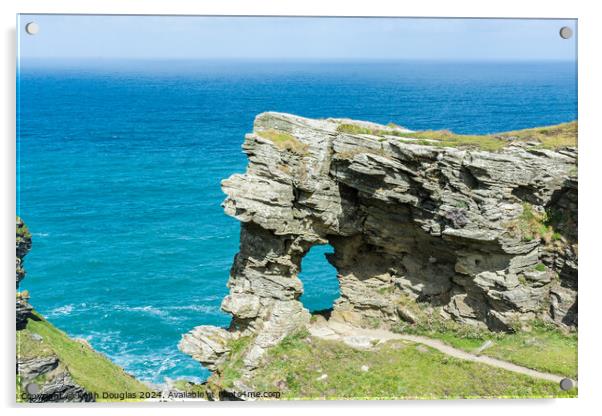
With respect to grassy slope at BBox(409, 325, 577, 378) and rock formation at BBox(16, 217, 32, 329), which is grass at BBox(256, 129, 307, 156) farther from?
rock formation at BBox(16, 217, 32, 329)

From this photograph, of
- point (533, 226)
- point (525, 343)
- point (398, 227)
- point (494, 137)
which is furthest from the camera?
point (398, 227)

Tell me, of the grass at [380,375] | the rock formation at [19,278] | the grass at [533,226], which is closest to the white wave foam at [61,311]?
the rock formation at [19,278]

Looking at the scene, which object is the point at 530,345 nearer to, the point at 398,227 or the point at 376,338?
the point at 376,338

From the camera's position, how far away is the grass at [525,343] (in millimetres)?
34062

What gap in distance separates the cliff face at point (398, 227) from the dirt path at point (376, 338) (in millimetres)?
963

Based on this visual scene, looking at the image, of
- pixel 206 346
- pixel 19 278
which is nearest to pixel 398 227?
pixel 206 346

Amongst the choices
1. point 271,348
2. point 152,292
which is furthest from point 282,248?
point 152,292

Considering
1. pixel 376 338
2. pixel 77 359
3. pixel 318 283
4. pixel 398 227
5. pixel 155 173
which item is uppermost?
pixel 155 173

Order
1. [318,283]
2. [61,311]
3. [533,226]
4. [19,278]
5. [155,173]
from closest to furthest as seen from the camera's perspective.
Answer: [19,278] → [533,226] → [61,311] → [318,283] → [155,173]

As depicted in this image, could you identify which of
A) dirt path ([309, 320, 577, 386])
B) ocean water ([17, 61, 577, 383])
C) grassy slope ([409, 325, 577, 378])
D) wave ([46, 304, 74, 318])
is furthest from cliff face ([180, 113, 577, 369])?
wave ([46, 304, 74, 318])

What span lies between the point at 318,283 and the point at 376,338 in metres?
24.0

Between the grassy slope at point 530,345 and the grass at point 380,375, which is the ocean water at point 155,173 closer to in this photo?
the grassy slope at point 530,345

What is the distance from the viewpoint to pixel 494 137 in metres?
39.2

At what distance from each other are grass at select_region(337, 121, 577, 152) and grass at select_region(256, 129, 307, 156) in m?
2.25
